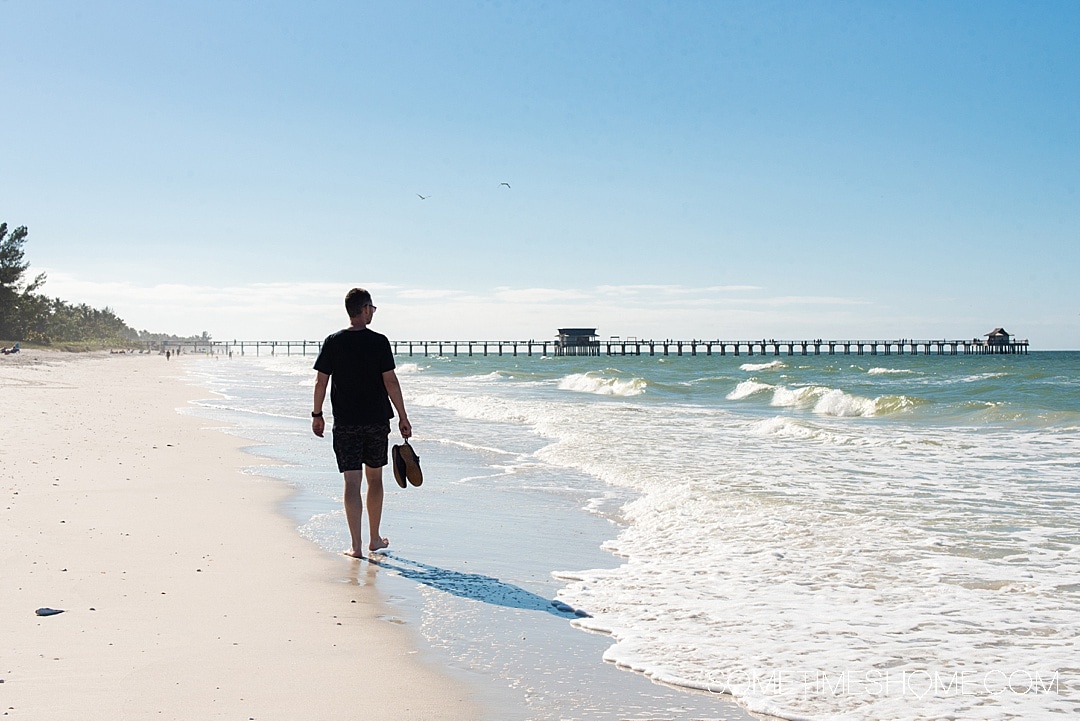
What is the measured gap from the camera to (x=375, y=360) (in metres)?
5.82

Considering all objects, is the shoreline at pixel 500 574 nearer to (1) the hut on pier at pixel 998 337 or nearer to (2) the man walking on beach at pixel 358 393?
(2) the man walking on beach at pixel 358 393

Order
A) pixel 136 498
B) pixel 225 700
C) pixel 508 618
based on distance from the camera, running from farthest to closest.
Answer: pixel 136 498 < pixel 508 618 < pixel 225 700

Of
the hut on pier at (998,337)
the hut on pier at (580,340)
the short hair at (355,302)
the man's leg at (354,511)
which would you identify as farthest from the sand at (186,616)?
the hut on pier at (998,337)

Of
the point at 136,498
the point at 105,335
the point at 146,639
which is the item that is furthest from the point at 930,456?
the point at 105,335

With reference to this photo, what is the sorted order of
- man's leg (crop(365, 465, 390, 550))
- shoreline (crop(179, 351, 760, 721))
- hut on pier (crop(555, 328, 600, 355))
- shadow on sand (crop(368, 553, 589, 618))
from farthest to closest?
hut on pier (crop(555, 328, 600, 355)) → man's leg (crop(365, 465, 390, 550)) → shadow on sand (crop(368, 553, 589, 618)) → shoreline (crop(179, 351, 760, 721))

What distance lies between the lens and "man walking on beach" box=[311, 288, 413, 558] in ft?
19.1

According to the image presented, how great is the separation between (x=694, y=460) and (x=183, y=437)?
7.67 meters

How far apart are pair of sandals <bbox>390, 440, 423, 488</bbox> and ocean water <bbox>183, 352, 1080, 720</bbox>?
538mm

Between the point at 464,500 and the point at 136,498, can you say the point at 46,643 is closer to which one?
the point at 136,498

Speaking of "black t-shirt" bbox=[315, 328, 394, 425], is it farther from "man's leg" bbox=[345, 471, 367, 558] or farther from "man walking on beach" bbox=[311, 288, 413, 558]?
"man's leg" bbox=[345, 471, 367, 558]

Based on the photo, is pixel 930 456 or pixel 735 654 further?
pixel 930 456

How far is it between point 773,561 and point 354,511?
2.88m

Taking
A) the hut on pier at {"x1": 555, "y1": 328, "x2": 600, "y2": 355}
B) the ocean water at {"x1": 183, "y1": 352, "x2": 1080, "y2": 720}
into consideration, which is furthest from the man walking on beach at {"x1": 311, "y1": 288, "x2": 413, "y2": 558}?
the hut on pier at {"x1": 555, "y1": 328, "x2": 600, "y2": 355}

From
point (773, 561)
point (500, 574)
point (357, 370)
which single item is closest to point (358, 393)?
point (357, 370)
